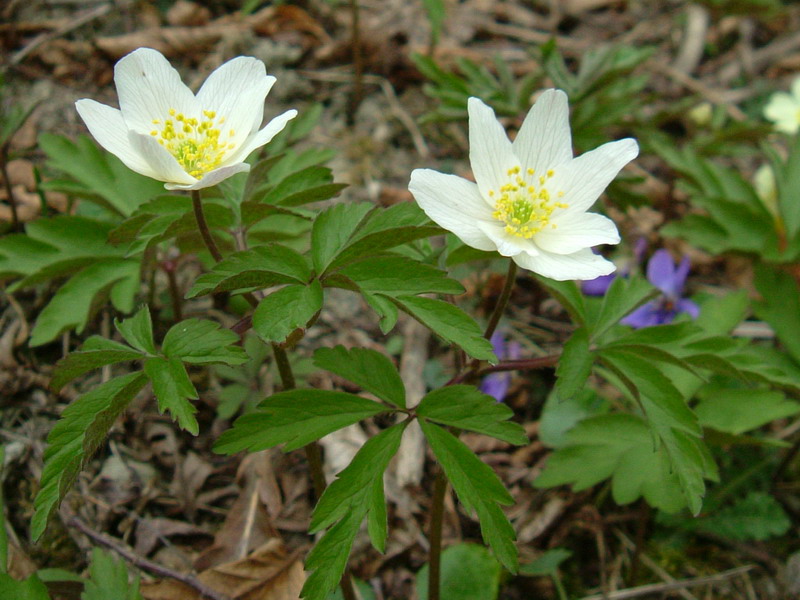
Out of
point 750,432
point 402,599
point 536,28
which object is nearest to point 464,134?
point 536,28

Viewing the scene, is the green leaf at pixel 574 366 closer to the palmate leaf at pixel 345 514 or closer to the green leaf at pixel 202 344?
the palmate leaf at pixel 345 514

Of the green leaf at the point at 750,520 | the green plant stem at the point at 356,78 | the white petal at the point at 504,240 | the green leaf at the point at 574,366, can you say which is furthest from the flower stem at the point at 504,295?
the green plant stem at the point at 356,78

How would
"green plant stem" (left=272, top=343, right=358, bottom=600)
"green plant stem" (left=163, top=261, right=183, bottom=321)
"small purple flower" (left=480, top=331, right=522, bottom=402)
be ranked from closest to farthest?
1. "green plant stem" (left=272, top=343, right=358, bottom=600)
2. "green plant stem" (left=163, top=261, right=183, bottom=321)
3. "small purple flower" (left=480, top=331, right=522, bottom=402)

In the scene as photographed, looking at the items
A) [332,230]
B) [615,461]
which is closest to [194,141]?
[332,230]

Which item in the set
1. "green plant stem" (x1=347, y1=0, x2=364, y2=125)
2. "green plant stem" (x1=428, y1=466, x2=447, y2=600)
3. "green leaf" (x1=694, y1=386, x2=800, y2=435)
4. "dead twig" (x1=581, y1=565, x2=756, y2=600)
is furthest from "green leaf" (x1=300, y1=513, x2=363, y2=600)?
"green plant stem" (x1=347, y1=0, x2=364, y2=125)

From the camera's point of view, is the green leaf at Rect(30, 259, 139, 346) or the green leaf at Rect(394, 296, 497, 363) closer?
the green leaf at Rect(394, 296, 497, 363)

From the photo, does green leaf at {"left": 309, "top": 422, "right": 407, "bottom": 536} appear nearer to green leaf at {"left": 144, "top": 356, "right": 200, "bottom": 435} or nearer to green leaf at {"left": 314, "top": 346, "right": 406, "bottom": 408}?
green leaf at {"left": 314, "top": 346, "right": 406, "bottom": 408}

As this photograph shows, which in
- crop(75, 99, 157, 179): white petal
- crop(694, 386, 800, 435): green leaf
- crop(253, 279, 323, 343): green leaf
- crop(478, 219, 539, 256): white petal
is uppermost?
crop(75, 99, 157, 179): white petal
